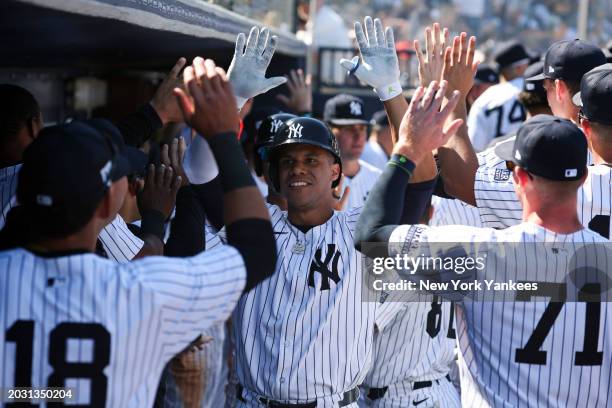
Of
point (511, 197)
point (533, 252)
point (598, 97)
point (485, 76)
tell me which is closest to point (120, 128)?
point (511, 197)

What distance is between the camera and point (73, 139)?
6.16 feet

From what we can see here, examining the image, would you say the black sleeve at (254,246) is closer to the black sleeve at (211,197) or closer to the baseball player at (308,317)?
the baseball player at (308,317)

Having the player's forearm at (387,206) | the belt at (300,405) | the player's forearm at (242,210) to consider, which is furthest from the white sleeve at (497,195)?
the player's forearm at (242,210)

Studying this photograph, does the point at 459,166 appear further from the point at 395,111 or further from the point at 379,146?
the point at 379,146

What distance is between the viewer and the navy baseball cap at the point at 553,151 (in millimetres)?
2207

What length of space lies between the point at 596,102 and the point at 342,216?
920 mm

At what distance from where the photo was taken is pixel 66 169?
1833 mm

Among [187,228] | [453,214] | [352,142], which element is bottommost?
[187,228]

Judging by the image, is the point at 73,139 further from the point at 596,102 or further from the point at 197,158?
the point at 596,102

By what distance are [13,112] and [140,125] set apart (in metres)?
0.51

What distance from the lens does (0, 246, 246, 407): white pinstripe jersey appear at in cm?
182

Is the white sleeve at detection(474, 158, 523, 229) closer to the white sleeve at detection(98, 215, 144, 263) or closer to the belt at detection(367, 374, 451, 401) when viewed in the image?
the belt at detection(367, 374, 451, 401)

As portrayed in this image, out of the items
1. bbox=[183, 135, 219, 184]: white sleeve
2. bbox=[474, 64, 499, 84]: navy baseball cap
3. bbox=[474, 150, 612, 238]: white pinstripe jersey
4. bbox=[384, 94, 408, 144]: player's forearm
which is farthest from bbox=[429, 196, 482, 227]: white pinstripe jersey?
bbox=[474, 64, 499, 84]: navy baseball cap

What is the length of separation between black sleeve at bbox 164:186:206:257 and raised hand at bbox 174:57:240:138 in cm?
88
